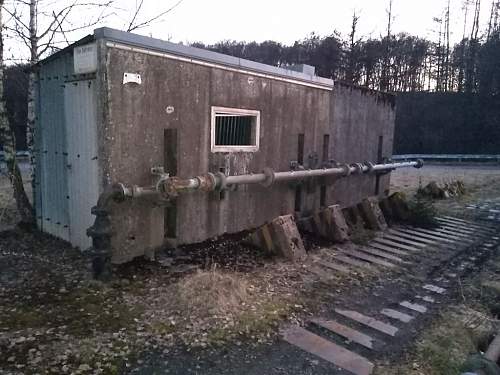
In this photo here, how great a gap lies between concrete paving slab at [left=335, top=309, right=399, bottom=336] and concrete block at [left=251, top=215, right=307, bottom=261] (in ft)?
5.25

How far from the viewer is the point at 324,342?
372 cm

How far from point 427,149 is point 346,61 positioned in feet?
28.6

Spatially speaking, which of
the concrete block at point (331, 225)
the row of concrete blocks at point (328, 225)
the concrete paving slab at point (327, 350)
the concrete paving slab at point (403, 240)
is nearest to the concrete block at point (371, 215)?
the row of concrete blocks at point (328, 225)

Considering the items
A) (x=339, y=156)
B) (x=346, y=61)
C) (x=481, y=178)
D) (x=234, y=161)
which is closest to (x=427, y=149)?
(x=346, y=61)

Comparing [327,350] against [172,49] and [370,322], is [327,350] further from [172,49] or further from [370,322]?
[172,49]

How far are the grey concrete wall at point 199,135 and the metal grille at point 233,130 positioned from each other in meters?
0.20

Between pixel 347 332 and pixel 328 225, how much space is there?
11.5 feet

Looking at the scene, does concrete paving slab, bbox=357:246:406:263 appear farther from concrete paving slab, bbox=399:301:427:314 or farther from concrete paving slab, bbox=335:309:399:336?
concrete paving slab, bbox=335:309:399:336

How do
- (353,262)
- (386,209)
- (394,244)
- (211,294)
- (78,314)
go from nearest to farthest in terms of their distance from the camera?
(78,314)
(211,294)
(353,262)
(394,244)
(386,209)

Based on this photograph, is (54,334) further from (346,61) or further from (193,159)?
(346,61)

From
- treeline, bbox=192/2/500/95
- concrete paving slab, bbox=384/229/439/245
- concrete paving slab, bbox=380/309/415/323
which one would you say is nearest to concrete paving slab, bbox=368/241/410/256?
concrete paving slab, bbox=384/229/439/245

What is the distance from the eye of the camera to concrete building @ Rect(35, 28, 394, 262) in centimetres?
476

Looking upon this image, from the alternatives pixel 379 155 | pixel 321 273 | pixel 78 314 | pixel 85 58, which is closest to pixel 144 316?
pixel 78 314

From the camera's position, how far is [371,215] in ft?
27.8
